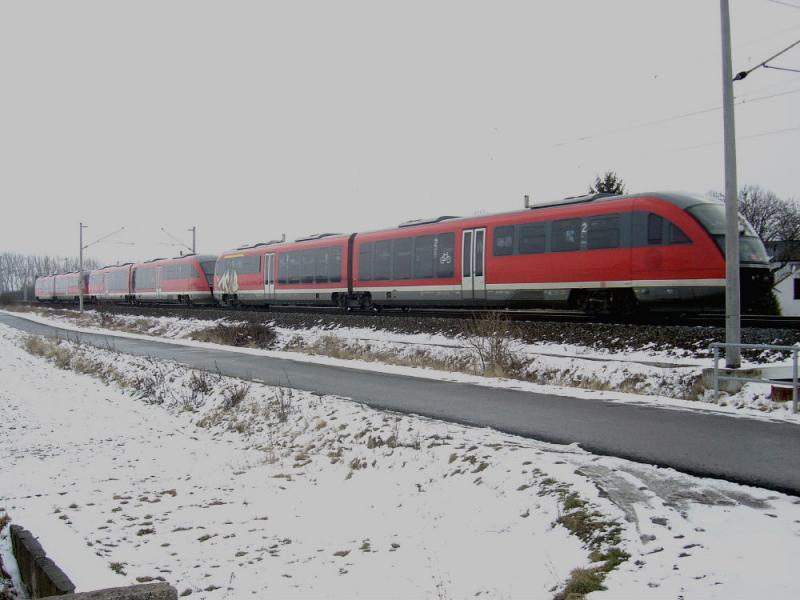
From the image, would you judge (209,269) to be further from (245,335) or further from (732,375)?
(732,375)

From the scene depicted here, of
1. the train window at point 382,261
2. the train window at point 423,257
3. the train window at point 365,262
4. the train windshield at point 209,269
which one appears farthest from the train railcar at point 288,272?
the train window at point 423,257

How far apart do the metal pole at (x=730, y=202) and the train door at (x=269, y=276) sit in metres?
22.9

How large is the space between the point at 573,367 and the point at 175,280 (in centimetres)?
3550

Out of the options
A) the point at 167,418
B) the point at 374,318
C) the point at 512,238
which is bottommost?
the point at 167,418

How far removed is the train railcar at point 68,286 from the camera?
6425 centimetres

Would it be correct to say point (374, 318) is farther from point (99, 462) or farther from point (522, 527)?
point (522, 527)

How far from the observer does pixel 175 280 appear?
147ft

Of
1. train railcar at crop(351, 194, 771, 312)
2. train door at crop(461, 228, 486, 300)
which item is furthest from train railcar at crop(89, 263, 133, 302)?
train door at crop(461, 228, 486, 300)

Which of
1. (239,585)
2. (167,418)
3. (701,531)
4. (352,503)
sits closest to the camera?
(701,531)

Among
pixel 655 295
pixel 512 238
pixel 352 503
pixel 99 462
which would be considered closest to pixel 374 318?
pixel 512 238

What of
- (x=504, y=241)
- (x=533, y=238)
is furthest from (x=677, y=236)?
(x=504, y=241)

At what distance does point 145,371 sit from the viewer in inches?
732

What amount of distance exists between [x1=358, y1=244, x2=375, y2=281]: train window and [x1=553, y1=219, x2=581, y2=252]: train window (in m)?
8.81

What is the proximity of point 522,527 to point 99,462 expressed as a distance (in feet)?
23.5
